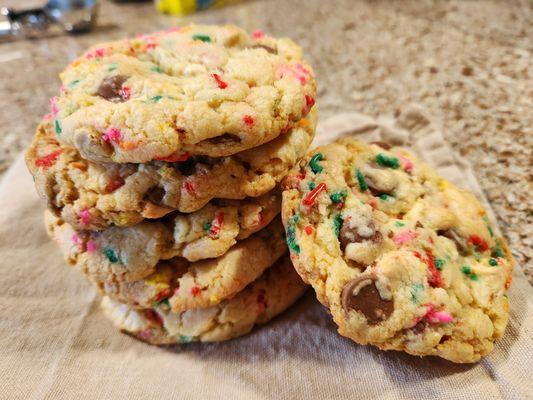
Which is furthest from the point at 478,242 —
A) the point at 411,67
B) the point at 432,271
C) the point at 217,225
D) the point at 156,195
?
the point at 411,67

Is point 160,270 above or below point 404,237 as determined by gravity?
below

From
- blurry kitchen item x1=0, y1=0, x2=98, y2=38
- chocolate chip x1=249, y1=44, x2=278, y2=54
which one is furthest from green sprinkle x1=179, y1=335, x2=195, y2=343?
blurry kitchen item x1=0, y1=0, x2=98, y2=38

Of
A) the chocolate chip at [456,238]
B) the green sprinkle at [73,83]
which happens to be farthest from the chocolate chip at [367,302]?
the green sprinkle at [73,83]

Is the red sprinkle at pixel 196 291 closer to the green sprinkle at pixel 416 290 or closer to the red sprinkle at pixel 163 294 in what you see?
the red sprinkle at pixel 163 294

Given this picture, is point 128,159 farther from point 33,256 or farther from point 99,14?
point 99,14

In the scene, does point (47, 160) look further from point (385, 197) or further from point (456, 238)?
→ point (456, 238)

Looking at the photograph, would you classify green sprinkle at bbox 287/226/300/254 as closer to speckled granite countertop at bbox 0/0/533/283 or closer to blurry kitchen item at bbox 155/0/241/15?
speckled granite countertop at bbox 0/0/533/283

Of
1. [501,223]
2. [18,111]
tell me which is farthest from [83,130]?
[18,111]
